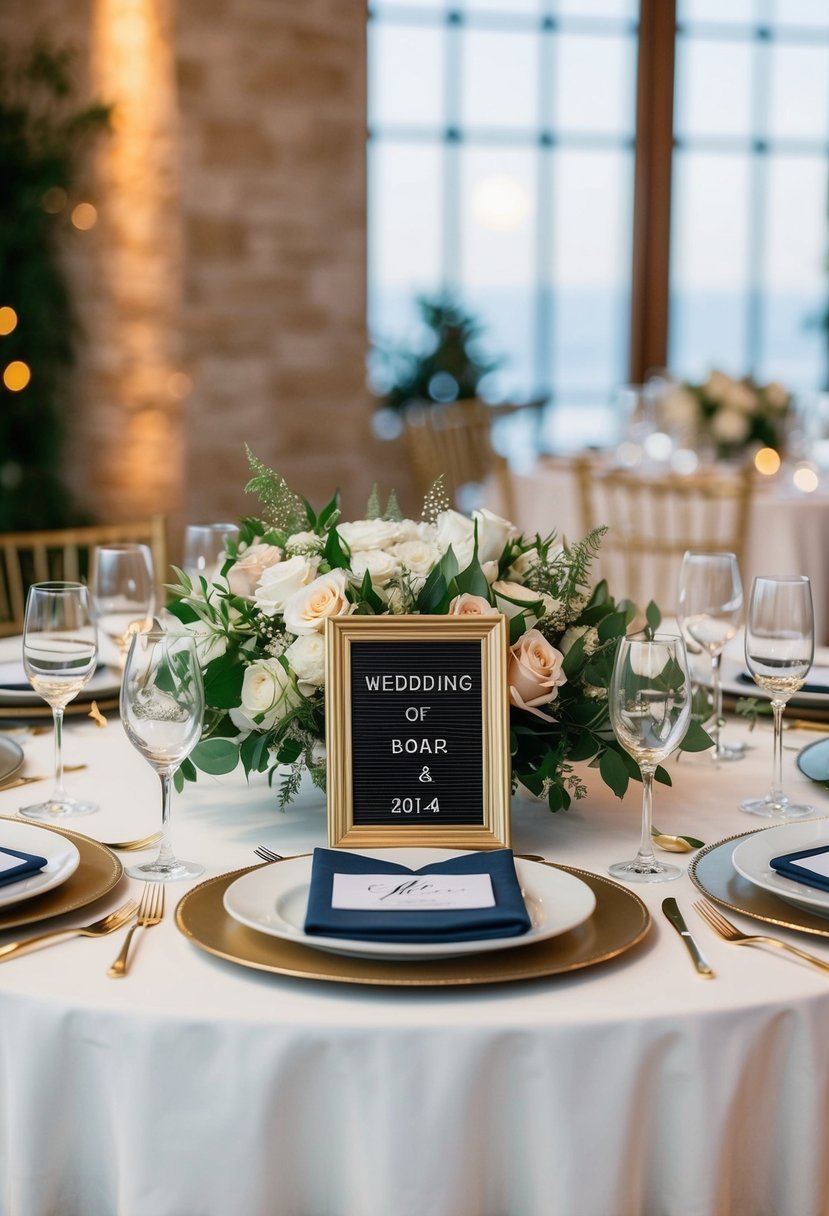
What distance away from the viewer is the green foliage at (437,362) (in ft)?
20.0

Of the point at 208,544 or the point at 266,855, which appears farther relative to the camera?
the point at 208,544

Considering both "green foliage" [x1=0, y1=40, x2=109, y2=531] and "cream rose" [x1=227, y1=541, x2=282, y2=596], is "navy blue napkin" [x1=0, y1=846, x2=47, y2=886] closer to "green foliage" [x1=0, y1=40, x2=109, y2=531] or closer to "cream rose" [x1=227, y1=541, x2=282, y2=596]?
"cream rose" [x1=227, y1=541, x2=282, y2=596]

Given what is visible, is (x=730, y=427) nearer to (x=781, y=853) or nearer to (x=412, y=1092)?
(x=781, y=853)

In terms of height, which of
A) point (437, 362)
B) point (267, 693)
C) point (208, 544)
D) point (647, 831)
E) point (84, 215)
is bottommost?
point (647, 831)

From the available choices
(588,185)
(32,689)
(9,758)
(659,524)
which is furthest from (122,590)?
(588,185)

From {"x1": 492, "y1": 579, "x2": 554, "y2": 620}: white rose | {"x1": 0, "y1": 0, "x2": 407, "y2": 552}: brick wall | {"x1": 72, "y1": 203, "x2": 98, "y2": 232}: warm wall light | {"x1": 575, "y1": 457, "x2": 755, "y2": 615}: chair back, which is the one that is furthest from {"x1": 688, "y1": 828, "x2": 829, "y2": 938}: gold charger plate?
{"x1": 72, "y1": 203, "x2": 98, "y2": 232}: warm wall light

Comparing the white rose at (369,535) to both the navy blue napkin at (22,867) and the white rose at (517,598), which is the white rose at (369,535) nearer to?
the white rose at (517,598)

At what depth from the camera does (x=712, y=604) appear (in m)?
1.74

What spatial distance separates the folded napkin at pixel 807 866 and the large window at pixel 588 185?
528cm

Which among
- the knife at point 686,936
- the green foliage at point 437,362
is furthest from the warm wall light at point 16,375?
the knife at point 686,936

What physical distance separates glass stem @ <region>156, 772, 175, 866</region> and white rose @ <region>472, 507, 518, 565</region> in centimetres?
39

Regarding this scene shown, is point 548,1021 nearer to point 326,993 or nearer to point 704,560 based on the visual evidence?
point 326,993

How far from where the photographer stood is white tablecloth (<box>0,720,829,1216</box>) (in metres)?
0.97

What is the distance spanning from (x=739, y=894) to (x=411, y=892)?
280 mm
